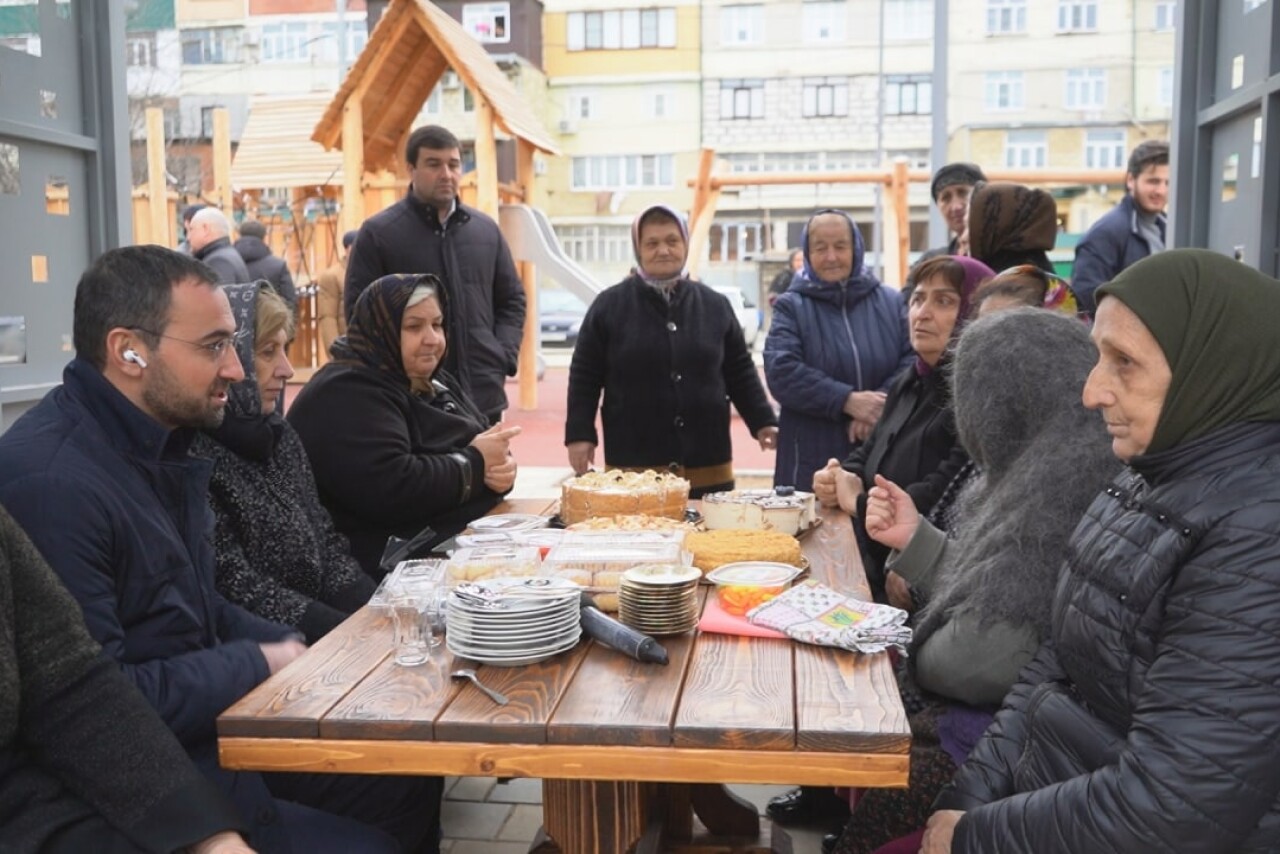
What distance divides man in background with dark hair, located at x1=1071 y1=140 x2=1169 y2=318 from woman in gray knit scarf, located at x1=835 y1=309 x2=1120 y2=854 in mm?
3118

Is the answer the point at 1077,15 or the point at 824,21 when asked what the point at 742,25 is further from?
the point at 1077,15

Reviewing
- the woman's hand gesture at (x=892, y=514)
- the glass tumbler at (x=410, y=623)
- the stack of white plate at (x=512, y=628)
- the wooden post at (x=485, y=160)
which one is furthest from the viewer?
the wooden post at (x=485, y=160)

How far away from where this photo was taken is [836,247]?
451 cm

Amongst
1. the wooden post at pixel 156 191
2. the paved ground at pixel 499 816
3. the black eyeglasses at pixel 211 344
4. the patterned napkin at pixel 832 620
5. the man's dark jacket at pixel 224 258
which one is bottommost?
the paved ground at pixel 499 816

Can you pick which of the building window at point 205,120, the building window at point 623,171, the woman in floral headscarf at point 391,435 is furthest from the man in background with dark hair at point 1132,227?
the building window at point 205,120

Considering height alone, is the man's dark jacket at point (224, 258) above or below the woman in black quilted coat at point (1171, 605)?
above

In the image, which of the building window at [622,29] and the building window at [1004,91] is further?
the building window at [622,29]

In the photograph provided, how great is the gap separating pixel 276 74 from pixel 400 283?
3617 cm

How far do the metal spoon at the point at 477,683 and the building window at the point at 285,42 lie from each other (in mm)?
36771

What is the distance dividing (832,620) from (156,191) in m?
11.7

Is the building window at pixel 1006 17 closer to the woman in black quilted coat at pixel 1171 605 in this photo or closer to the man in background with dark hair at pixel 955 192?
the man in background with dark hair at pixel 955 192

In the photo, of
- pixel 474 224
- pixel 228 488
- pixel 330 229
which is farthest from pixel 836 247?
pixel 330 229

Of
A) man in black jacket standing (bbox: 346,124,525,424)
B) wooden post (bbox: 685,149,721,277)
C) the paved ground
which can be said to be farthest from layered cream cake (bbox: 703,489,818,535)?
wooden post (bbox: 685,149,721,277)

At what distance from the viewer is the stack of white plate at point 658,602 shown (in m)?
2.16
